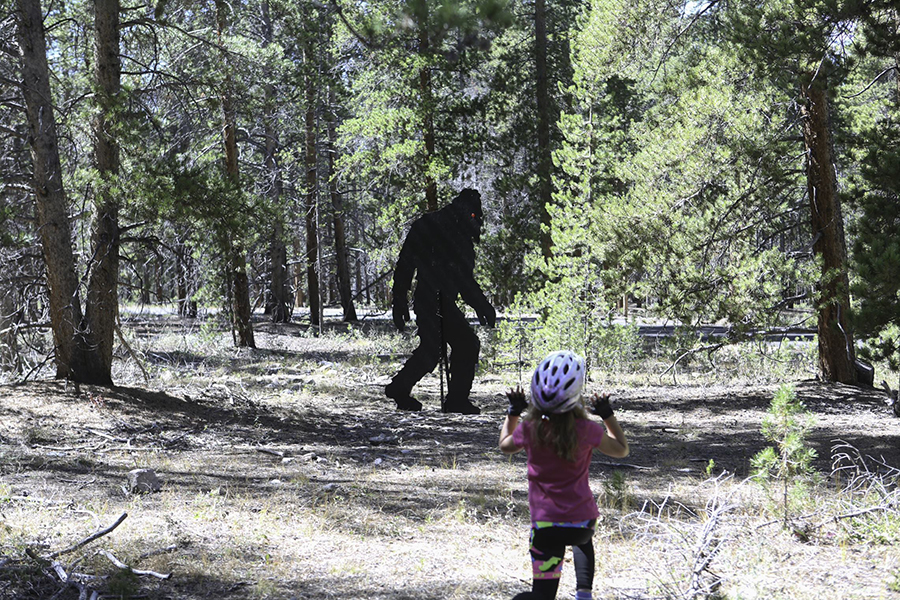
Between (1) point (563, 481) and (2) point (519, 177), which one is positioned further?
(2) point (519, 177)

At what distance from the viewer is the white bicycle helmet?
334cm

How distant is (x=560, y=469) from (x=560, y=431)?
7.1 inches

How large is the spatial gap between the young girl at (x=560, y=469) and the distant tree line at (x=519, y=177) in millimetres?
3981

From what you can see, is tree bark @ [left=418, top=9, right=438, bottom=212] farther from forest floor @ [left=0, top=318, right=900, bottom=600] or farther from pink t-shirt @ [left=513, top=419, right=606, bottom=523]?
pink t-shirt @ [left=513, top=419, right=606, bottom=523]

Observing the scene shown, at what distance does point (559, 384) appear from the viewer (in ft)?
11.0

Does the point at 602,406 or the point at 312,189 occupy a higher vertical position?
the point at 312,189


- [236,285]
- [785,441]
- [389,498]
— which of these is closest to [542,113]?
[236,285]

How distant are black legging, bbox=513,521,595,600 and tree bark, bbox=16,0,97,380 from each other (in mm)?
8067

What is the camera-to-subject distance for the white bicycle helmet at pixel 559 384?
11.0 feet

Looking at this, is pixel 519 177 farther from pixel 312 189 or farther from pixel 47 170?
pixel 47 170

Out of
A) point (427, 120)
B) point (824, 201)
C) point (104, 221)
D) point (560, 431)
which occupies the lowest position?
point (560, 431)

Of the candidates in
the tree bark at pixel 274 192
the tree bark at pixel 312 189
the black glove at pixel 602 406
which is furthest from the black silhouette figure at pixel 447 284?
the tree bark at pixel 274 192

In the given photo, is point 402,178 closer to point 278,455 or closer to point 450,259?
point 450,259

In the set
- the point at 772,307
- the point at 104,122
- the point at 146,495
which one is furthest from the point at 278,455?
the point at 772,307
